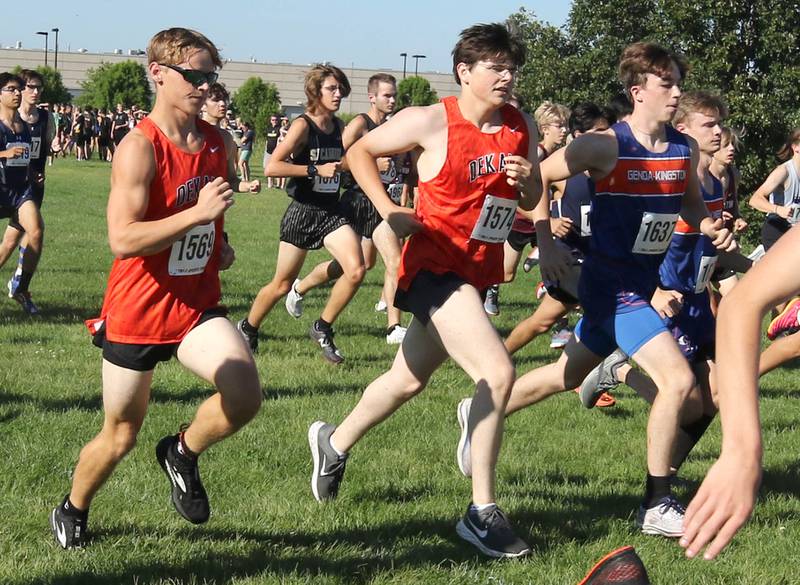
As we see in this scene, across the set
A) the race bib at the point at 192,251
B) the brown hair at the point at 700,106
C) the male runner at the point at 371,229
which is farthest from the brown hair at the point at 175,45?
the male runner at the point at 371,229

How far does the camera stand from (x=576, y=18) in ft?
98.4

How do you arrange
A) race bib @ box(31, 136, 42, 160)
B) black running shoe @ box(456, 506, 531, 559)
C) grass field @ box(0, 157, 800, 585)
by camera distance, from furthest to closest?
race bib @ box(31, 136, 42, 160) < black running shoe @ box(456, 506, 531, 559) < grass field @ box(0, 157, 800, 585)

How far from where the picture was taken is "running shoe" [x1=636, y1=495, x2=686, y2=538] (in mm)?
5426

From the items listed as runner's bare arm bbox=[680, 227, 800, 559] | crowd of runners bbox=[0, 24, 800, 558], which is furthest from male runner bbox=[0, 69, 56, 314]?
runner's bare arm bbox=[680, 227, 800, 559]

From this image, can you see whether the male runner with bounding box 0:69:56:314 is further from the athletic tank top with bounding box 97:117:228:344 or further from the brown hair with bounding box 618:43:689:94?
the brown hair with bounding box 618:43:689:94

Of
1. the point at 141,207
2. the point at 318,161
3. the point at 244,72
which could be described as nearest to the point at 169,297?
the point at 141,207

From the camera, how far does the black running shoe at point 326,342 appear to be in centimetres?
962

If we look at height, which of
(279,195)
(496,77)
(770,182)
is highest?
(496,77)

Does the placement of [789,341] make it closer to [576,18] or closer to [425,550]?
[425,550]

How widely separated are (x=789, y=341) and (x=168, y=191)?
452 cm

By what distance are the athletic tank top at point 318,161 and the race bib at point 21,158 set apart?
311 centimetres

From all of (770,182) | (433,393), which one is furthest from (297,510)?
(770,182)

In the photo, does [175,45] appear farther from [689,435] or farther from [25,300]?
[25,300]

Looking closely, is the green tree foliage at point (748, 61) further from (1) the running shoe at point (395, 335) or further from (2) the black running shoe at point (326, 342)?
(2) the black running shoe at point (326, 342)
